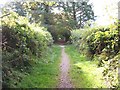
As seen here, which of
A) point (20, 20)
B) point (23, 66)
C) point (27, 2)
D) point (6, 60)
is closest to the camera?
point (6, 60)

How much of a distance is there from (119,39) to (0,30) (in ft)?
20.4

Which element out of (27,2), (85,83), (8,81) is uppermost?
(27,2)

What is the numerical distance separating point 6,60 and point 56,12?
48784 mm

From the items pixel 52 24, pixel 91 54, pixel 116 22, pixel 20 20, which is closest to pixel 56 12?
pixel 52 24

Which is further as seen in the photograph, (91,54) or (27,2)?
(91,54)

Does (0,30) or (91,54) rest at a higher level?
(0,30)

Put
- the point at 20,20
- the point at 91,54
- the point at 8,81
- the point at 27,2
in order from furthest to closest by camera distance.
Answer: the point at 91,54 < the point at 20,20 < the point at 27,2 < the point at 8,81

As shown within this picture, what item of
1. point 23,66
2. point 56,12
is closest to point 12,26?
point 23,66

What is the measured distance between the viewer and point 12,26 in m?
12.9

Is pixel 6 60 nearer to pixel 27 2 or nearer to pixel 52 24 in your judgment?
pixel 27 2

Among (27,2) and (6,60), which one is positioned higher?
(27,2)

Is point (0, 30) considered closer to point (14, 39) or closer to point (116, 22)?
point (14, 39)

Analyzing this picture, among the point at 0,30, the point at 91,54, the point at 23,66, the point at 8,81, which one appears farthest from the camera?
the point at 91,54

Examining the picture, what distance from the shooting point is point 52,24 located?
2183 inches
